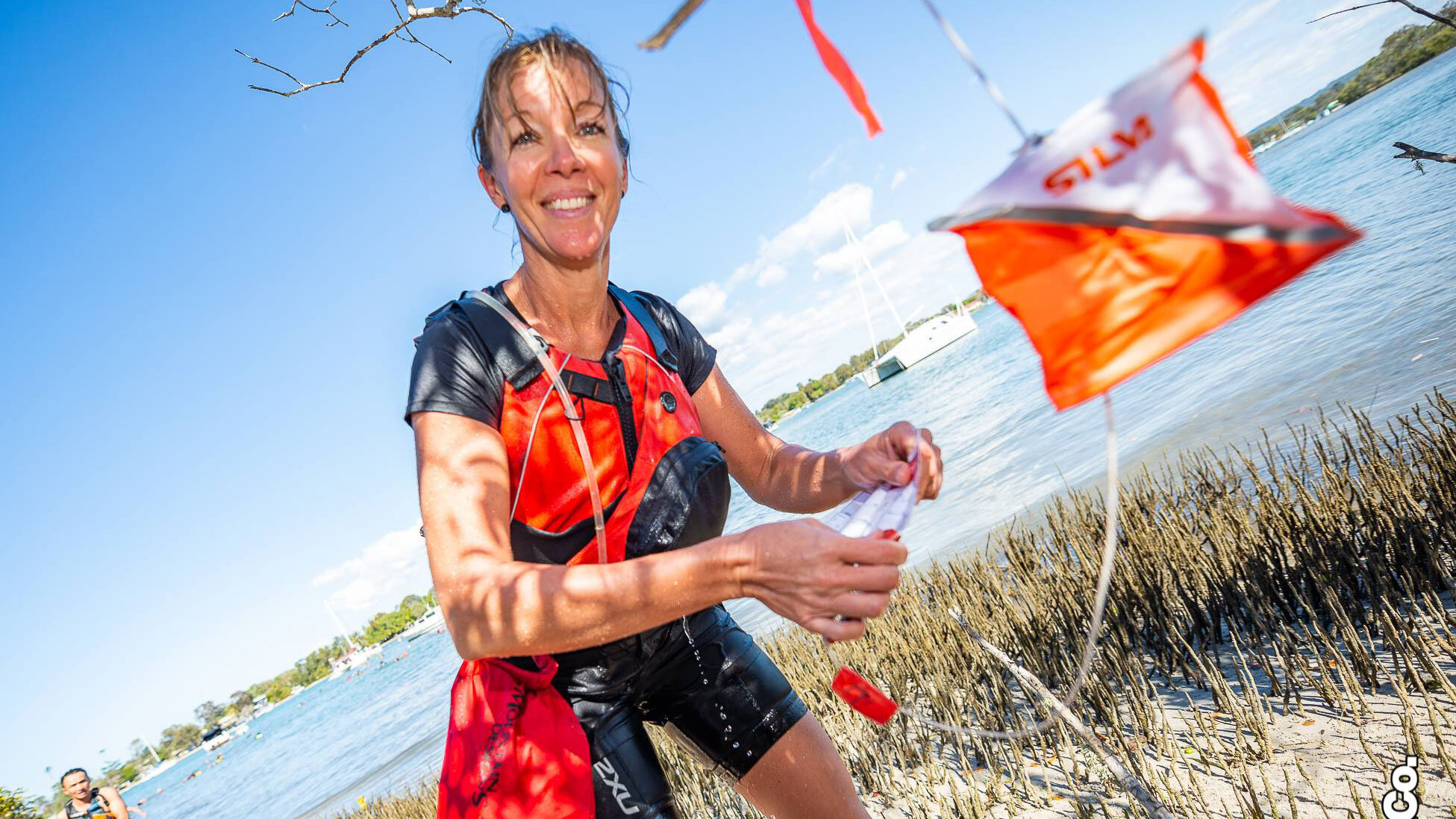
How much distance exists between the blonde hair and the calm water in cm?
173

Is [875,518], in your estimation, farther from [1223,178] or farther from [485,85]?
[485,85]

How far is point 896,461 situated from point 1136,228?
83 cm

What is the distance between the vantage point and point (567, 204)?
192 centimetres

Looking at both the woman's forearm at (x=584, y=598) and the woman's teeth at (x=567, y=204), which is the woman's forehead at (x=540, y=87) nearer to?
the woman's teeth at (x=567, y=204)

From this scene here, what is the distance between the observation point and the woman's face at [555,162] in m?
1.88

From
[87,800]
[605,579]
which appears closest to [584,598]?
[605,579]

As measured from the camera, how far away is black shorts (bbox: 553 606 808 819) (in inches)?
72.1

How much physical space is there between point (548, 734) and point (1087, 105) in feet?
5.35

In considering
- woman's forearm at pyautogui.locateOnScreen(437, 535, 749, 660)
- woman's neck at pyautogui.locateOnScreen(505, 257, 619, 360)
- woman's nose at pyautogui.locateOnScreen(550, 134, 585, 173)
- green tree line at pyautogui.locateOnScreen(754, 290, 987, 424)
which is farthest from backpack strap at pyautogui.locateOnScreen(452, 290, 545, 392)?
green tree line at pyautogui.locateOnScreen(754, 290, 987, 424)

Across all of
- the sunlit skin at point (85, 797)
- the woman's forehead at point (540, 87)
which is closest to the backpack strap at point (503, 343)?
the woman's forehead at point (540, 87)

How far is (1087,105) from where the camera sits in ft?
3.59

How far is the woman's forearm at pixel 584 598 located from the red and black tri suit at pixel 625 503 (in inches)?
15.0

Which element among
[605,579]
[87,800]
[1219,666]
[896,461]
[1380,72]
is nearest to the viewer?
[605,579]

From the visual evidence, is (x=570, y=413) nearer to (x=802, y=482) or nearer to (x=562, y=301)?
(x=562, y=301)
